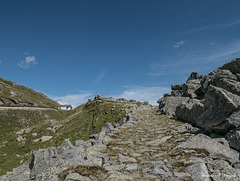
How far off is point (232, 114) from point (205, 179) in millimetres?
5669

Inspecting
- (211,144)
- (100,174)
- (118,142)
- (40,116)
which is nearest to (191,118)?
(211,144)

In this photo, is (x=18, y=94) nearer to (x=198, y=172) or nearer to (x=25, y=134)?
(x=25, y=134)

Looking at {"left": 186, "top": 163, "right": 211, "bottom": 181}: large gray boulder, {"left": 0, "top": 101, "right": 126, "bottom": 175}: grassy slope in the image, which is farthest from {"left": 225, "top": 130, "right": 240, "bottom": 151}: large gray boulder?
{"left": 0, "top": 101, "right": 126, "bottom": 175}: grassy slope

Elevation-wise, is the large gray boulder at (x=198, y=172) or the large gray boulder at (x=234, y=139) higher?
the large gray boulder at (x=234, y=139)

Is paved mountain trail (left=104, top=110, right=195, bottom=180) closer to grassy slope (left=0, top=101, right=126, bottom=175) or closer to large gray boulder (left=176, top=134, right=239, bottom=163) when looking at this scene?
large gray boulder (left=176, top=134, right=239, bottom=163)

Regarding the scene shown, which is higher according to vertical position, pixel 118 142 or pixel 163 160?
pixel 118 142

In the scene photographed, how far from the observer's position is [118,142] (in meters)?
11.9

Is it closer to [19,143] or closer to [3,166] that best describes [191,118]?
[3,166]

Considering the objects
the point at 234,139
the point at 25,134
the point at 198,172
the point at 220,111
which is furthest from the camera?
the point at 25,134

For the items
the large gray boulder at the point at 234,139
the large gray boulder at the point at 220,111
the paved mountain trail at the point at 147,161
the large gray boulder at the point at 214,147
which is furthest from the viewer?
the large gray boulder at the point at 220,111

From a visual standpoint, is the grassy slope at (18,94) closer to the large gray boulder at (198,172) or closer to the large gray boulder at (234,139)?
the large gray boulder at (198,172)

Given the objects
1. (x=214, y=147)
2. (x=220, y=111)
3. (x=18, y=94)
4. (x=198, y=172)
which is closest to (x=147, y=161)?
(x=198, y=172)

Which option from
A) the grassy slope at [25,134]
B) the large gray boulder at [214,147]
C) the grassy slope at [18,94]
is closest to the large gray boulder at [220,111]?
the large gray boulder at [214,147]

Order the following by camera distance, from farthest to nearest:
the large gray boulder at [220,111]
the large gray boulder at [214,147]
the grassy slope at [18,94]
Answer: the grassy slope at [18,94] → the large gray boulder at [220,111] → the large gray boulder at [214,147]
